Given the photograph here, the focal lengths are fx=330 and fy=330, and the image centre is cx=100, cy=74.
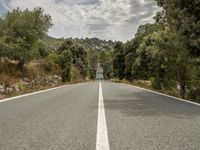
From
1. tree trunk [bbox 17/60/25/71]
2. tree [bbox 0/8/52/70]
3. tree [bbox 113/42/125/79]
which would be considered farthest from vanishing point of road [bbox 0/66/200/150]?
tree [bbox 113/42/125/79]

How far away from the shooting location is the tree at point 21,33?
2609 centimetres

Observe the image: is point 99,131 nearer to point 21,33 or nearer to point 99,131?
point 99,131

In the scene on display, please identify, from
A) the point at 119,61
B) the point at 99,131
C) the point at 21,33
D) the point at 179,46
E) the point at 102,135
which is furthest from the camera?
the point at 119,61

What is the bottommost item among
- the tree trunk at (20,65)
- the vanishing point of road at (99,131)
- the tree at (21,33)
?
the vanishing point of road at (99,131)

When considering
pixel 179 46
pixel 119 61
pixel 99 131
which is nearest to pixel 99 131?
pixel 99 131

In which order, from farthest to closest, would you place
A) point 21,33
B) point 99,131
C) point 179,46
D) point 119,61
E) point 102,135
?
point 119,61 < point 21,33 < point 179,46 < point 99,131 < point 102,135

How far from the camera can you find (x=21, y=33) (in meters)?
27.2

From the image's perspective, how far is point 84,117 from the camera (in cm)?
813

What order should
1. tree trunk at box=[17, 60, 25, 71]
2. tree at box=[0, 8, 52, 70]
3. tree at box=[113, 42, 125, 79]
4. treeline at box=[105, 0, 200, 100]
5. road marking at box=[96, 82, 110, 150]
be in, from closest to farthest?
1. road marking at box=[96, 82, 110, 150]
2. treeline at box=[105, 0, 200, 100]
3. tree at box=[0, 8, 52, 70]
4. tree trunk at box=[17, 60, 25, 71]
5. tree at box=[113, 42, 125, 79]

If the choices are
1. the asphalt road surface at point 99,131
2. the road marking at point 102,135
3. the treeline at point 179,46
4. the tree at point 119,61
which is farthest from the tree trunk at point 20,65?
the tree at point 119,61

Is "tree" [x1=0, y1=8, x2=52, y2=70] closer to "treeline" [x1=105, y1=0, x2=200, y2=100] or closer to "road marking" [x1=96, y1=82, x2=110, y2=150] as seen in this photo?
"treeline" [x1=105, y1=0, x2=200, y2=100]

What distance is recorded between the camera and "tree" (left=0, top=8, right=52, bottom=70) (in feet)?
85.6

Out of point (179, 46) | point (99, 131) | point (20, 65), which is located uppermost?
point (179, 46)

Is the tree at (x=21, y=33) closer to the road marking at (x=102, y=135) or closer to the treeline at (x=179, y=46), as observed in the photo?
the treeline at (x=179, y=46)
